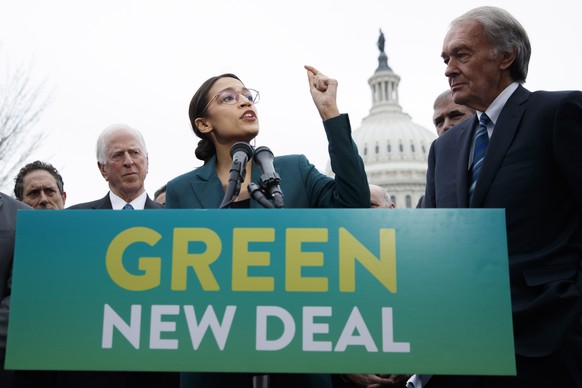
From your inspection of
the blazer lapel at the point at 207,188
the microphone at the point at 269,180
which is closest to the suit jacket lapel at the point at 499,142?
the microphone at the point at 269,180

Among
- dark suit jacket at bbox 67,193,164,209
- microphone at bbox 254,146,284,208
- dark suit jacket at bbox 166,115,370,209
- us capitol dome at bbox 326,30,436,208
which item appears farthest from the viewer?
us capitol dome at bbox 326,30,436,208

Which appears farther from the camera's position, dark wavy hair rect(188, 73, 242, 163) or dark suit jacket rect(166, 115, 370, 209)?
dark wavy hair rect(188, 73, 242, 163)

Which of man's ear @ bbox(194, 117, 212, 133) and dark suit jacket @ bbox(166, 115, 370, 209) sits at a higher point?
man's ear @ bbox(194, 117, 212, 133)

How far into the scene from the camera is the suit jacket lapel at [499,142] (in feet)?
8.76

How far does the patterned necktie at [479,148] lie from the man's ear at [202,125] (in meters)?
1.21

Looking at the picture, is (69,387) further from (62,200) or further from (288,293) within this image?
(62,200)

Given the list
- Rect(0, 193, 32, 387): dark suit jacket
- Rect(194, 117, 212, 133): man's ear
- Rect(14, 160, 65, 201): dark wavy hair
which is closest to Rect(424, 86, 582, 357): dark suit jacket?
Rect(194, 117, 212, 133): man's ear

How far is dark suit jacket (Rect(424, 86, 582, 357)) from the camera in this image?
7.93 ft

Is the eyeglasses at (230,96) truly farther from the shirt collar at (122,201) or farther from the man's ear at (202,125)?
the shirt collar at (122,201)

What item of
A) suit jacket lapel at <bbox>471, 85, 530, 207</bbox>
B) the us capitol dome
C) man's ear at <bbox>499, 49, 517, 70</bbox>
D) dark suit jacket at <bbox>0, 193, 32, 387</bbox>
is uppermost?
the us capitol dome

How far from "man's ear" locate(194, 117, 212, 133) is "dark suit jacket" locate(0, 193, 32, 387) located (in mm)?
1067

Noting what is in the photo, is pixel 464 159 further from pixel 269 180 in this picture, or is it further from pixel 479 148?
pixel 269 180

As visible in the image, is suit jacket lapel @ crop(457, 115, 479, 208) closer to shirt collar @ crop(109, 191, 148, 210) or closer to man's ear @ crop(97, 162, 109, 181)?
shirt collar @ crop(109, 191, 148, 210)

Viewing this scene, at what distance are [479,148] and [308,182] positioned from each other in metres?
0.77
